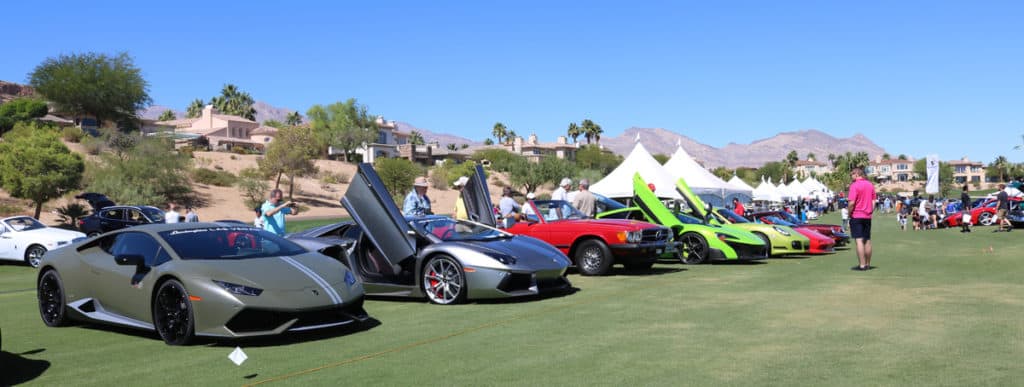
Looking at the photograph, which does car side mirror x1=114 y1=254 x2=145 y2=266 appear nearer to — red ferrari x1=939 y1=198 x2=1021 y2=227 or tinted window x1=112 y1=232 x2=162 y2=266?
tinted window x1=112 y1=232 x2=162 y2=266

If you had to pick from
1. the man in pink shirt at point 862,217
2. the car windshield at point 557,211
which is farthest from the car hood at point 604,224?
the man in pink shirt at point 862,217

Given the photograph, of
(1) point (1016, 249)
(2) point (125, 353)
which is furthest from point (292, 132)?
(2) point (125, 353)

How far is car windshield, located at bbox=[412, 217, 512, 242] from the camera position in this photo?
1039 centimetres

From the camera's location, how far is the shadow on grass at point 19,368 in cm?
592

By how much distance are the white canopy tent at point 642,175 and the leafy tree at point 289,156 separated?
49739 mm

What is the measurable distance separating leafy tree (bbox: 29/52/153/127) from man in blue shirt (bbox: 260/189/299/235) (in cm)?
8443

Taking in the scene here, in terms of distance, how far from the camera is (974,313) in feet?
26.1

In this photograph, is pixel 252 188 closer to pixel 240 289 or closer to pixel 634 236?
pixel 634 236

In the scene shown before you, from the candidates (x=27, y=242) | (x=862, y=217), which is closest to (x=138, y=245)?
(x=862, y=217)

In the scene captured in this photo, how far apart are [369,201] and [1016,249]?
48.8 feet

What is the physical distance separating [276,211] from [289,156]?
63782 mm

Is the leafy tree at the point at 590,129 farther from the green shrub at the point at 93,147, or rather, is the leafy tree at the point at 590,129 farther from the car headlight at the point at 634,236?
the car headlight at the point at 634,236

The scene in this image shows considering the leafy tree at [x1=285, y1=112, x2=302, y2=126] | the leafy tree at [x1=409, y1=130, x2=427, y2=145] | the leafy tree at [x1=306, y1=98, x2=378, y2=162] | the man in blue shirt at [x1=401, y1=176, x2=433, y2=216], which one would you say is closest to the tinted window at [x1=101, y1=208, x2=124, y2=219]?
the man in blue shirt at [x1=401, y1=176, x2=433, y2=216]

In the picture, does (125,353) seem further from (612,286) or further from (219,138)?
(219,138)
